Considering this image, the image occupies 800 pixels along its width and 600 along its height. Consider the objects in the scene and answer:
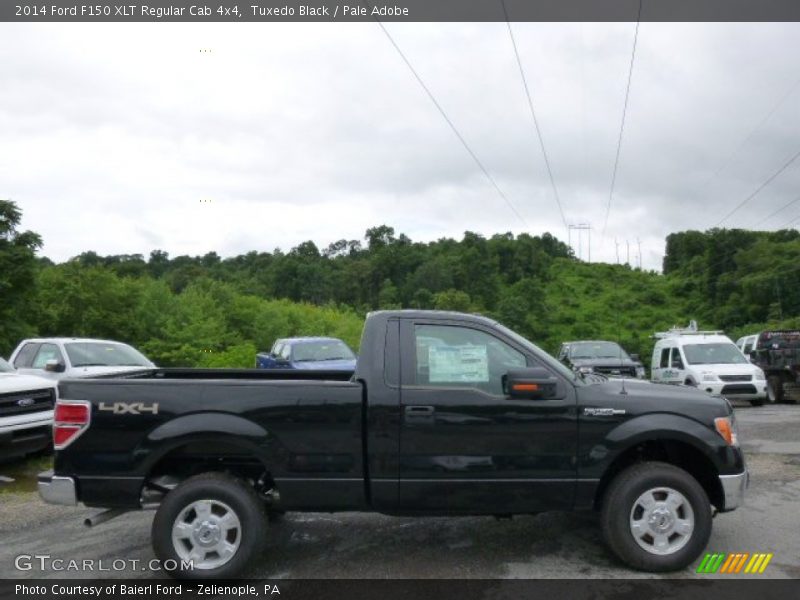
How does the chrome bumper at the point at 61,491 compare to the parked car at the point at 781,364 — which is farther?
Result: the parked car at the point at 781,364

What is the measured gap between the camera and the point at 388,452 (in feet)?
16.6

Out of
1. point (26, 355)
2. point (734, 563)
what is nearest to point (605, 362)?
point (734, 563)

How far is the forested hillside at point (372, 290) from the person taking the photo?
2644 centimetres

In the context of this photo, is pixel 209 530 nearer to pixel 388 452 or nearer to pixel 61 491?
pixel 61 491

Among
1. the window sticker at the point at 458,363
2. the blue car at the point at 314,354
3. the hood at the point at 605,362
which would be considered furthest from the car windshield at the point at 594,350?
the window sticker at the point at 458,363

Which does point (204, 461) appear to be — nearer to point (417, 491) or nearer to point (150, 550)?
point (150, 550)

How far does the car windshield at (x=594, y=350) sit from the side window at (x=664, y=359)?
3.69ft

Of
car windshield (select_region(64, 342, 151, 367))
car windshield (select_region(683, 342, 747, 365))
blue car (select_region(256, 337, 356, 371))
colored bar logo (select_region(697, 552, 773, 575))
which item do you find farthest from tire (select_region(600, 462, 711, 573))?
car windshield (select_region(683, 342, 747, 365))

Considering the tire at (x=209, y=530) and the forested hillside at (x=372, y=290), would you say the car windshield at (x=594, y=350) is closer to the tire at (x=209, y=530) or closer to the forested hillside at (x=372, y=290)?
the forested hillside at (x=372, y=290)

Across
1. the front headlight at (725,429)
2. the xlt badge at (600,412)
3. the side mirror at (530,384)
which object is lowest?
the front headlight at (725,429)

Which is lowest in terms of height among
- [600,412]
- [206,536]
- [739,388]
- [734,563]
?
[734,563]

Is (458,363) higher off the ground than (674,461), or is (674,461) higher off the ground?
(458,363)

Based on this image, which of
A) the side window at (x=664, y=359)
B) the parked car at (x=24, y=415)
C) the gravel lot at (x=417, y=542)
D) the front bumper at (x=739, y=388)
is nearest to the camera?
the gravel lot at (x=417, y=542)

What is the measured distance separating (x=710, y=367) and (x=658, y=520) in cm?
1318
